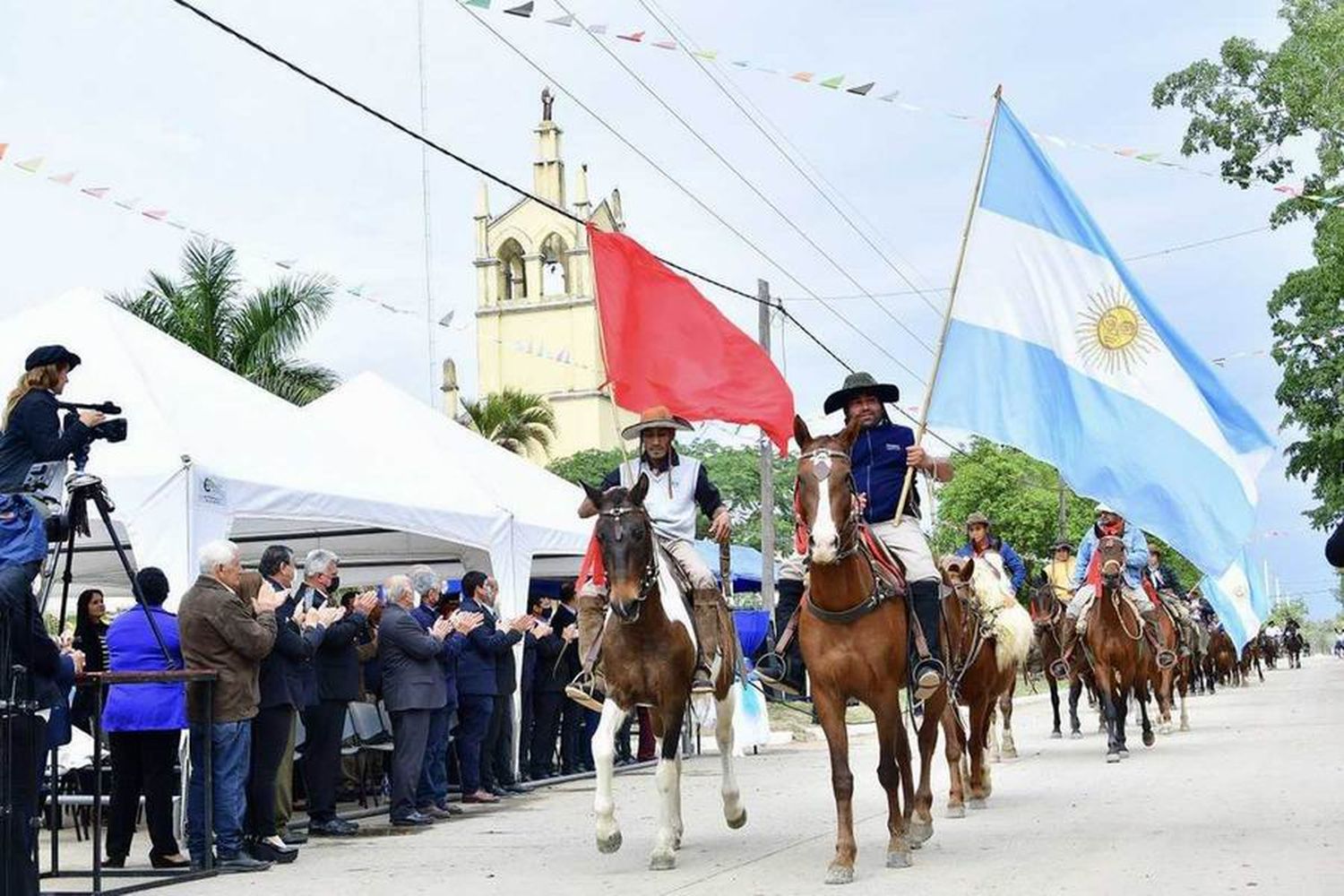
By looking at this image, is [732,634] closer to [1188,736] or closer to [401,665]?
[401,665]

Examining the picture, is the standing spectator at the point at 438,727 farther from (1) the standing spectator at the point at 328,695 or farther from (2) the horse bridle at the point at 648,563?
(2) the horse bridle at the point at 648,563

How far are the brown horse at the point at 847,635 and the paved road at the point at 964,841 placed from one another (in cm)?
60

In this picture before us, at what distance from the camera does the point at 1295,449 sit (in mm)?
40125

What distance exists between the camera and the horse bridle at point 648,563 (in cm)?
1166

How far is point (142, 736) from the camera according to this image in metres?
12.7

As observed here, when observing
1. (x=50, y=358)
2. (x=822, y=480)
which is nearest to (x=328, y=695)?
(x=50, y=358)

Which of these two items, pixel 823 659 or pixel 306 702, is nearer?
pixel 823 659

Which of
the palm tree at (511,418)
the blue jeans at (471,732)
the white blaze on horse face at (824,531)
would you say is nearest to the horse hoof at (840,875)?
the white blaze on horse face at (824,531)

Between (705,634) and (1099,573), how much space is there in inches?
358

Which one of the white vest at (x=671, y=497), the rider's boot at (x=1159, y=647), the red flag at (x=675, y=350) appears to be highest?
the red flag at (x=675, y=350)

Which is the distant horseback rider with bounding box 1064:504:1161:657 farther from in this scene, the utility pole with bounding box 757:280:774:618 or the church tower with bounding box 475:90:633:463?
the church tower with bounding box 475:90:633:463

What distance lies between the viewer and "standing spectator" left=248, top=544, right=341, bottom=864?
13.3 meters

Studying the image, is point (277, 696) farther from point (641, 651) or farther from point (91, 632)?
point (91, 632)

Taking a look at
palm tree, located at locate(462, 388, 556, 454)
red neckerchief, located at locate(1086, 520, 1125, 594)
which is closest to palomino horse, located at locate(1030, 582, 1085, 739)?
red neckerchief, located at locate(1086, 520, 1125, 594)
